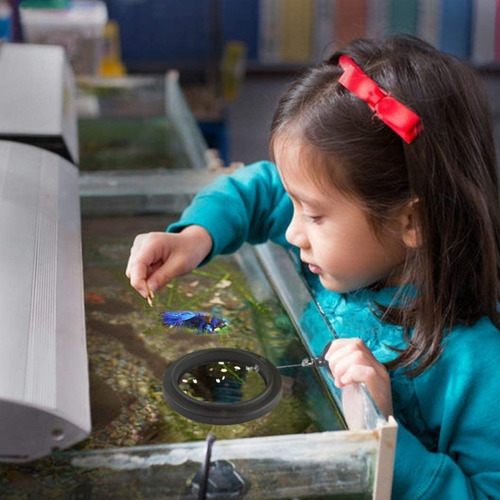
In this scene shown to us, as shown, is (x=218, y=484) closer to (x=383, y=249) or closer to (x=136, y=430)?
(x=136, y=430)

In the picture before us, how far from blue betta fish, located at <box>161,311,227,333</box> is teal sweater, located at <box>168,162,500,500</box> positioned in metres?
0.14

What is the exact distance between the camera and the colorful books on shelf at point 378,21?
16.1ft

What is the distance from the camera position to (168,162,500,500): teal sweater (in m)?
0.82

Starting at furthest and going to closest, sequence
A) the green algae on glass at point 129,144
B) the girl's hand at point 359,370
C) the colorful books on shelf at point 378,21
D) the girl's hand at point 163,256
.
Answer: the colorful books on shelf at point 378,21
the green algae on glass at point 129,144
the girl's hand at point 163,256
the girl's hand at point 359,370

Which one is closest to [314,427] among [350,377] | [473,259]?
[350,377]

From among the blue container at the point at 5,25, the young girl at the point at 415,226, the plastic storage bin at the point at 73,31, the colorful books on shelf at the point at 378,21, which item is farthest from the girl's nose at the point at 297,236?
the colorful books on shelf at the point at 378,21

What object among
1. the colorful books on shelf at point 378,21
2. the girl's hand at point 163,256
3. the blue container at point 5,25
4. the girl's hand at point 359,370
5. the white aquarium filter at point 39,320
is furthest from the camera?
the colorful books on shelf at point 378,21

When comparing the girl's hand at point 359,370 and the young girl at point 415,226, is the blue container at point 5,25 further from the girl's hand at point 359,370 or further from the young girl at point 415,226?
Result: the girl's hand at point 359,370

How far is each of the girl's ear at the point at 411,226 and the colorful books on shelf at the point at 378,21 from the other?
410cm

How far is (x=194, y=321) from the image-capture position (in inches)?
37.8

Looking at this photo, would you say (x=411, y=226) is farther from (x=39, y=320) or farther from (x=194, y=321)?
(x=39, y=320)

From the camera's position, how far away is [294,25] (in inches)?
201

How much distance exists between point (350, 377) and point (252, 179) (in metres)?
0.56

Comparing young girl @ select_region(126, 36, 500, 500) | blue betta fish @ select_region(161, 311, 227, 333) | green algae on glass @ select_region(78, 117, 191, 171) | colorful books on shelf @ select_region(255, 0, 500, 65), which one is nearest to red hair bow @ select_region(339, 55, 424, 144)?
young girl @ select_region(126, 36, 500, 500)
